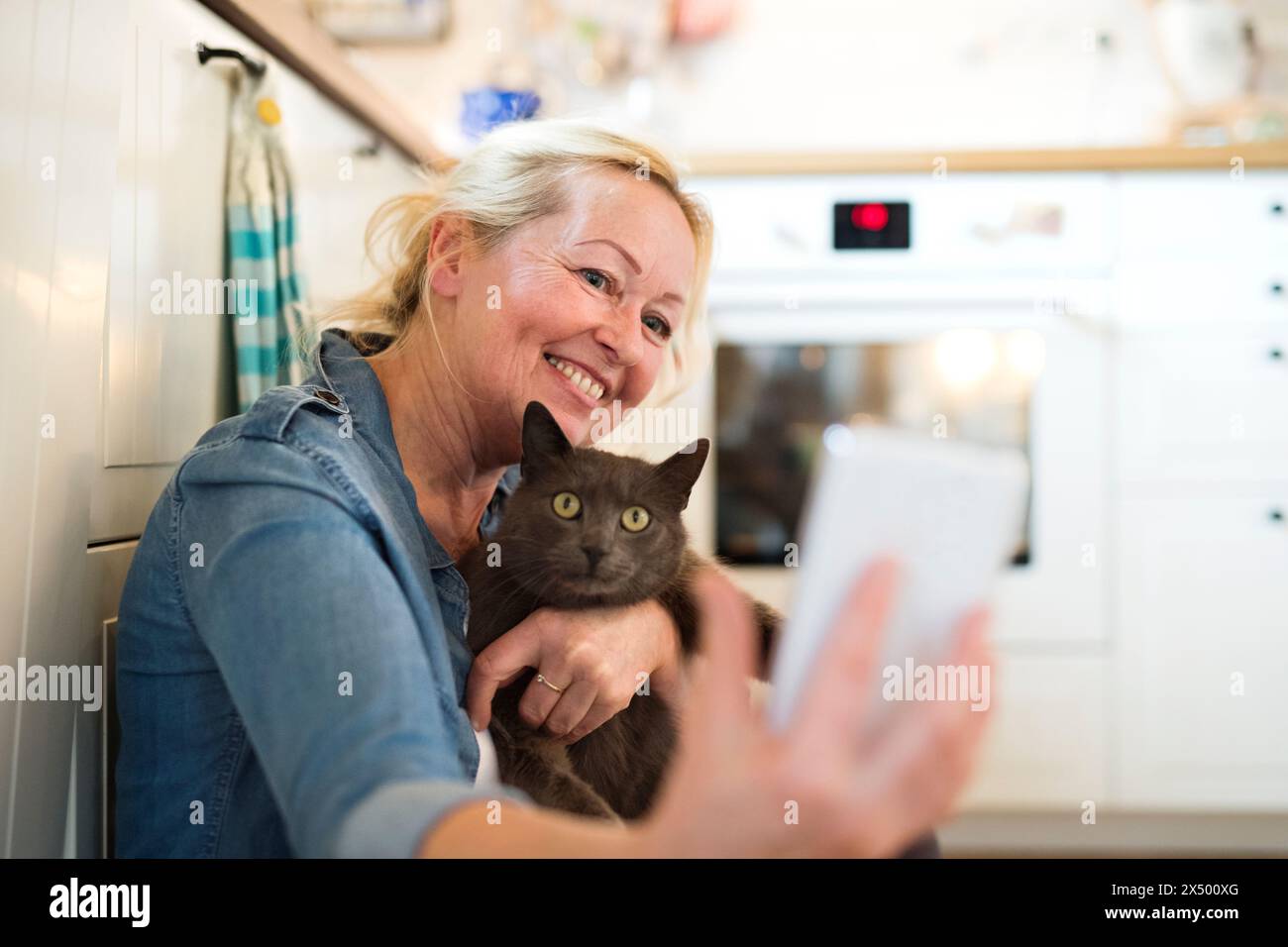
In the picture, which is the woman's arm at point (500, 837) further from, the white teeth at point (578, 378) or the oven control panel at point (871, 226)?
the oven control panel at point (871, 226)

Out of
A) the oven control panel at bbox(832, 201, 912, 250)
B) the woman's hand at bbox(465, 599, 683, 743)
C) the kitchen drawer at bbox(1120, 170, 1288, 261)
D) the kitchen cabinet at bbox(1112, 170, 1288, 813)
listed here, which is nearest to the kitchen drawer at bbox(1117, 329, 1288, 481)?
the kitchen cabinet at bbox(1112, 170, 1288, 813)

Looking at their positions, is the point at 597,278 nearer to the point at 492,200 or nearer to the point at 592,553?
the point at 492,200

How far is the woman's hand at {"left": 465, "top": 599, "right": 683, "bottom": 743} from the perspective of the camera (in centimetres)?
84

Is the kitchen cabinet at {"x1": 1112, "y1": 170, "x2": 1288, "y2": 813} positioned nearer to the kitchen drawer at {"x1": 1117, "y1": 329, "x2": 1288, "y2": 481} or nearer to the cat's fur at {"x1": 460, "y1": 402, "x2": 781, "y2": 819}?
the kitchen drawer at {"x1": 1117, "y1": 329, "x2": 1288, "y2": 481}

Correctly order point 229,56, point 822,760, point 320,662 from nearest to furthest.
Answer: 1. point 822,760
2. point 320,662
3. point 229,56

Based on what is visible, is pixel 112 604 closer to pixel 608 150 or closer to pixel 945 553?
pixel 608 150

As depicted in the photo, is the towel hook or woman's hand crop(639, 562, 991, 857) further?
the towel hook

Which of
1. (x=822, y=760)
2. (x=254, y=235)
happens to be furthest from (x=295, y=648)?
(x=254, y=235)

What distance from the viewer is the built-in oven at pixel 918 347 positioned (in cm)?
206

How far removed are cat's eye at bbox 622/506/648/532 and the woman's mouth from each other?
126 mm

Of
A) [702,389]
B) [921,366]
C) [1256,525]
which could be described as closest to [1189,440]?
[1256,525]

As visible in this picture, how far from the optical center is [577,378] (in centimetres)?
99

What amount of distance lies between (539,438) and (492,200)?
234 mm

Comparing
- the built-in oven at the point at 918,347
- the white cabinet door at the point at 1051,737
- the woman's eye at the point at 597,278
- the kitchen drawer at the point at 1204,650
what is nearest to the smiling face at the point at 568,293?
the woman's eye at the point at 597,278
